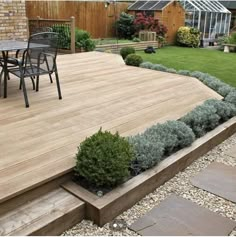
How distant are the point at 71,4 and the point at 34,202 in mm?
11621

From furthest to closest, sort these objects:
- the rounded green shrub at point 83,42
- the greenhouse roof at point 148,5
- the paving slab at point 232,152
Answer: the greenhouse roof at point 148,5
the rounded green shrub at point 83,42
the paving slab at point 232,152

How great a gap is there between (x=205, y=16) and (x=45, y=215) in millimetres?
→ 14909

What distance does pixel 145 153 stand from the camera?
8.73 feet

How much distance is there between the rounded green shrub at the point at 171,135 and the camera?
2.92 meters

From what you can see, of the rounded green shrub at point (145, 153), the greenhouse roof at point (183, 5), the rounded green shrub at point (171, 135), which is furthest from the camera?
the greenhouse roof at point (183, 5)

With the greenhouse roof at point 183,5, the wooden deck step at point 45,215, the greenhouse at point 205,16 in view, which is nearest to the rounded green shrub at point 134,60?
the wooden deck step at point 45,215

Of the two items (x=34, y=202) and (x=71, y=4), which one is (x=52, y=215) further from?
(x=71, y=4)

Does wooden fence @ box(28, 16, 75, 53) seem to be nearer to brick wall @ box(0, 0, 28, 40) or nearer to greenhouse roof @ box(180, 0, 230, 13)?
brick wall @ box(0, 0, 28, 40)

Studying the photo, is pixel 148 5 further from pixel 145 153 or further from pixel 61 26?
pixel 145 153

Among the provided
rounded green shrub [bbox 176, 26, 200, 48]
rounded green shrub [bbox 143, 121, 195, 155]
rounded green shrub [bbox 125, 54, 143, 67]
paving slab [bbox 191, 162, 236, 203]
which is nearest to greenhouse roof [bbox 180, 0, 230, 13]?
rounded green shrub [bbox 176, 26, 200, 48]

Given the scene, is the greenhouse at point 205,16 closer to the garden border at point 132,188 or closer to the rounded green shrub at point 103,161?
the garden border at point 132,188

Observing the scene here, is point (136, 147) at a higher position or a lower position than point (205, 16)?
lower

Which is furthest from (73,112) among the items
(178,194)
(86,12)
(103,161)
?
(86,12)

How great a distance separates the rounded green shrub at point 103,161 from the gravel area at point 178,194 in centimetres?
28
